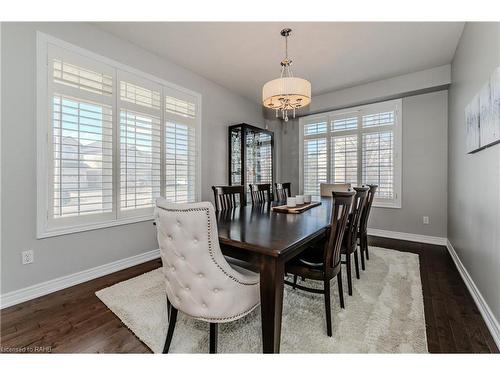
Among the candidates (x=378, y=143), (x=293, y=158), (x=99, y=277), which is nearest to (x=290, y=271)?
(x=99, y=277)

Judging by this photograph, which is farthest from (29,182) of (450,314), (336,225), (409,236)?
(409,236)

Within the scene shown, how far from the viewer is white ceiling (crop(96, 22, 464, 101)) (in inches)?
97.8

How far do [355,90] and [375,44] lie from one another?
1.34 meters

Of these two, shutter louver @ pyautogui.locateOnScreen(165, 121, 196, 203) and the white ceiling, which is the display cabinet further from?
the white ceiling

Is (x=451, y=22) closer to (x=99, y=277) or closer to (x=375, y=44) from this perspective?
(x=375, y=44)

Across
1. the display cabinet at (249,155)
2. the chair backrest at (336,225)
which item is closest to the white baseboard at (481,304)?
the chair backrest at (336,225)

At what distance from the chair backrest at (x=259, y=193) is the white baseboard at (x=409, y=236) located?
2.23 meters

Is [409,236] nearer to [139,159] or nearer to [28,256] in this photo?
[139,159]

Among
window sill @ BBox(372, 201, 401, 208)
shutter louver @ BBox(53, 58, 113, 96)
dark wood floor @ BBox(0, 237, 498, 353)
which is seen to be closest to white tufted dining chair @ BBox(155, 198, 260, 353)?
dark wood floor @ BBox(0, 237, 498, 353)

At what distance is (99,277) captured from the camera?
250 cm

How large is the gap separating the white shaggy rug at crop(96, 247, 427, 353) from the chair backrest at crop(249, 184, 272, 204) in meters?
1.31

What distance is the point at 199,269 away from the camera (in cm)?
113

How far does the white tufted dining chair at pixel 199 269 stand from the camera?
3.48 ft

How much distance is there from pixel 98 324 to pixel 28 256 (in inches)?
40.3
